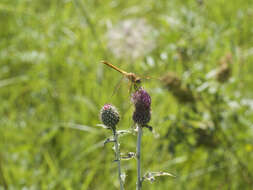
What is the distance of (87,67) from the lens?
3.48 m

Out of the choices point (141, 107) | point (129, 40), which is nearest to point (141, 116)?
point (141, 107)

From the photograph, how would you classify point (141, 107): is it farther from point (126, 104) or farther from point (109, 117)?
point (126, 104)

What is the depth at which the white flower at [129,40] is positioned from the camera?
12.0ft

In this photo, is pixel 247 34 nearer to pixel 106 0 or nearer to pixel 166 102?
pixel 166 102

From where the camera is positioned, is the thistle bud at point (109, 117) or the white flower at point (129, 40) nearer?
the thistle bud at point (109, 117)

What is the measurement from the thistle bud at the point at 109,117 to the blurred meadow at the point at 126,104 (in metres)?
0.51

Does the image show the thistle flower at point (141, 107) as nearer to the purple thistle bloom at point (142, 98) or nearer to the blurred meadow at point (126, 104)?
the purple thistle bloom at point (142, 98)

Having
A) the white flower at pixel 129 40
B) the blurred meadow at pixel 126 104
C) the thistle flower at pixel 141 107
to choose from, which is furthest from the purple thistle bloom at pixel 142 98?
the white flower at pixel 129 40

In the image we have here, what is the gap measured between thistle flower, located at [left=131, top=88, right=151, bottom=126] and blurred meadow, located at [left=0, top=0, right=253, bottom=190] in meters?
0.57

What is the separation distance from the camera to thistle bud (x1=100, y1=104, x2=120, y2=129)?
3.80 ft

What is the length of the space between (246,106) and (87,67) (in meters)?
1.72

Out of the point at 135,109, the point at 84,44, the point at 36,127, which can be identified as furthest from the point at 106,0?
the point at 135,109

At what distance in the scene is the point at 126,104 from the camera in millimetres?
2994

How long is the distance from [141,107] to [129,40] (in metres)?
2.67
